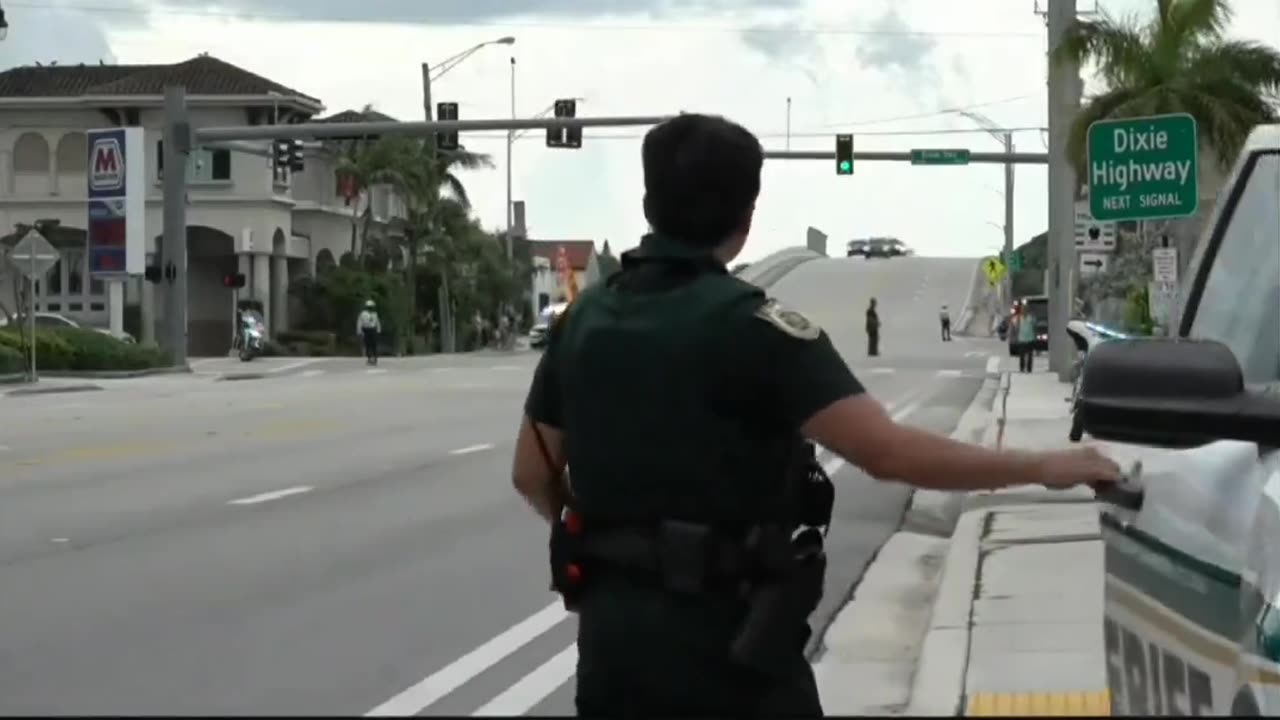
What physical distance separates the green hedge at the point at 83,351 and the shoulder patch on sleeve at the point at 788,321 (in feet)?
144

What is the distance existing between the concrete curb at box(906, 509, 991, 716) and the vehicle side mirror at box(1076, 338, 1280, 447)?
10.7 feet

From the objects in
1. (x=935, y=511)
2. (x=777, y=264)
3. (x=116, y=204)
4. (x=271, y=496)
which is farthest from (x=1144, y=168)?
(x=777, y=264)

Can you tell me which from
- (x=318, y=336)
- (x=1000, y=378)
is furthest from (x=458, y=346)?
(x=1000, y=378)

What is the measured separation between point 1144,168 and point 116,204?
1627 inches

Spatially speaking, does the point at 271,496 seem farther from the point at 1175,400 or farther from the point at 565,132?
the point at 565,132

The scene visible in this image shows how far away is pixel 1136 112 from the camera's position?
38.8 meters

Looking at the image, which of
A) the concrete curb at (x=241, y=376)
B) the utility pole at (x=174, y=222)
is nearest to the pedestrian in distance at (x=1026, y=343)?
the concrete curb at (x=241, y=376)

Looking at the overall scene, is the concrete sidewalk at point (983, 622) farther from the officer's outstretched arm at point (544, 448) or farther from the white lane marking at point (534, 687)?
the officer's outstretched arm at point (544, 448)

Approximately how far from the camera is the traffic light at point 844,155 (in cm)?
5553

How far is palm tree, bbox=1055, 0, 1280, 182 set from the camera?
38250 mm

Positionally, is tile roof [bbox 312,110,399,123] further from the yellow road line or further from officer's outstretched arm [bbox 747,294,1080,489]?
officer's outstretched arm [bbox 747,294,1080,489]

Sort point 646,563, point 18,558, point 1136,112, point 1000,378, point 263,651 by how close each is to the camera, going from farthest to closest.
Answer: point 1000,378 < point 1136,112 < point 18,558 < point 263,651 < point 646,563

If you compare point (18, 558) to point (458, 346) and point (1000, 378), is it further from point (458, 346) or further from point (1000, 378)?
point (458, 346)

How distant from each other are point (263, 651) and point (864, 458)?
6.51 m
